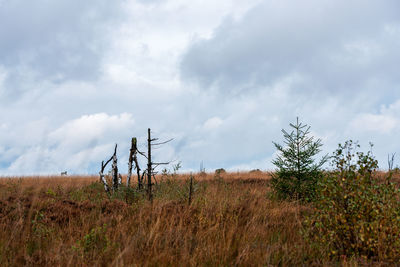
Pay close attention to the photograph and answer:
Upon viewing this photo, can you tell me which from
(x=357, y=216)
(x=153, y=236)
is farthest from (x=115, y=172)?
(x=357, y=216)

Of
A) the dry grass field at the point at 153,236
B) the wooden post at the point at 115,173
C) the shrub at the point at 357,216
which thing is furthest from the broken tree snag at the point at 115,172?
the shrub at the point at 357,216

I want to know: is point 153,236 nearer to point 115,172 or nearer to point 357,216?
point 357,216

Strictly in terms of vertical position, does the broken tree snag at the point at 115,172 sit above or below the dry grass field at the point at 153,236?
above

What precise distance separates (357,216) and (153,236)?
11.5ft

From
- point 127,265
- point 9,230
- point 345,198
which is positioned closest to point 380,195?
point 345,198

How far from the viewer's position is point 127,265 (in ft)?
14.5

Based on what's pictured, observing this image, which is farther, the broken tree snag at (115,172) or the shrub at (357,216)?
the broken tree snag at (115,172)

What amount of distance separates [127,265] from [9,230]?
12.0 feet

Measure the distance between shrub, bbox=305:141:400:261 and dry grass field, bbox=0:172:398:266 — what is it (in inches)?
13.1

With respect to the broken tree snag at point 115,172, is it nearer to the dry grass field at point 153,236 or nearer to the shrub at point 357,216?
the dry grass field at point 153,236

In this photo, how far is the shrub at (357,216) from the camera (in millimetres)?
4902

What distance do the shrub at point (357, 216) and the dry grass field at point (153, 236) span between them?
1.09 ft

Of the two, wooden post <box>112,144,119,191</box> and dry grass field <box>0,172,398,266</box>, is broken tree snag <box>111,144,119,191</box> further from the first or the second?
dry grass field <box>0,172,398,266</box>

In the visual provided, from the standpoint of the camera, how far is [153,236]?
5.79 meters
